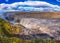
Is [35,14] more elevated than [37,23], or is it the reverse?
[35,14]

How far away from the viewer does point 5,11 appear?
432 cm

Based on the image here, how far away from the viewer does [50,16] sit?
426cm

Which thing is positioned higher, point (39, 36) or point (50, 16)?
point (50, 16)

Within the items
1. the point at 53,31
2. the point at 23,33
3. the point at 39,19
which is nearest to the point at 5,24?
the point at 23,33

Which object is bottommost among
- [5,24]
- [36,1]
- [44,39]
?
[44,39]

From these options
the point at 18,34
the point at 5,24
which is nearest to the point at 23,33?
the point at 18,34

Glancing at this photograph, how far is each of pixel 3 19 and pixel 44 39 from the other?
970 mm

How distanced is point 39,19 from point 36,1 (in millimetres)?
401

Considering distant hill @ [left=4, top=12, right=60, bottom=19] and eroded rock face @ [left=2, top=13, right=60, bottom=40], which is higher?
distant hill @ [left=4, top=12, right=60, bottom=19]

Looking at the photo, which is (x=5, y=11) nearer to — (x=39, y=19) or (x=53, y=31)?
(x=39, y=19)

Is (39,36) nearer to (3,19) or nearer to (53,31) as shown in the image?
(53,31)

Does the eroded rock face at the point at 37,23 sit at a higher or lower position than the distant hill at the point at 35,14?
lower

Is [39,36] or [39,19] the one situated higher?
[39,19]

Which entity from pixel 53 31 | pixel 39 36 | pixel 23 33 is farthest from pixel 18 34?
pixel 53 31
